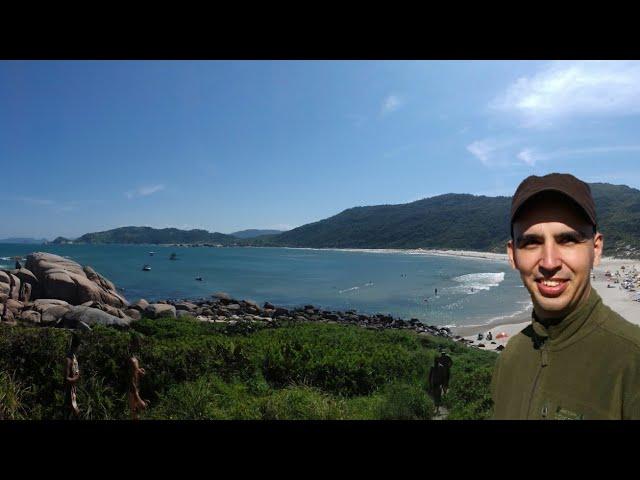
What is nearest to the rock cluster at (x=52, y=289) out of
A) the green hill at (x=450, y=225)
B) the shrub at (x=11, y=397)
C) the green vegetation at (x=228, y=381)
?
the green vegetation at (x=228, y=381)

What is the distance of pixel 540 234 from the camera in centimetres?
124

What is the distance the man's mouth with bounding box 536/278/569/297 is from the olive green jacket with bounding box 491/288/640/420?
9 centimetres

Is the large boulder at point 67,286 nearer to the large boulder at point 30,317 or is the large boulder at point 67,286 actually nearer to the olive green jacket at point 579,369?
the large boulder at point 30,317

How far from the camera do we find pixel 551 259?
1.17 m

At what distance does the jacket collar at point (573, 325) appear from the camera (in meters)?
1.19

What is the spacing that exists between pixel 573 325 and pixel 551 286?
14cm

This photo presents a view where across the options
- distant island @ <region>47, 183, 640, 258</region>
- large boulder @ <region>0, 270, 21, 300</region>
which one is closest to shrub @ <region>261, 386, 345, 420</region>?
large boulder @ <region>0, 270, 21, 300</region>

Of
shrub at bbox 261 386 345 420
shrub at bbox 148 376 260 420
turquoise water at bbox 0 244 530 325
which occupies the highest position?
shrub at bbox 261 386 345 420

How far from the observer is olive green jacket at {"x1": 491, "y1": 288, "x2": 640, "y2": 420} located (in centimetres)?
109

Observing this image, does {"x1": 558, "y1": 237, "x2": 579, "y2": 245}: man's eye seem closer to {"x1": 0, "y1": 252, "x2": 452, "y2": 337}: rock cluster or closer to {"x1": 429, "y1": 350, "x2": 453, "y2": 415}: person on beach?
{"x1": 429, "y1": 350, "x2": 453, "y2": 415}: person on beach

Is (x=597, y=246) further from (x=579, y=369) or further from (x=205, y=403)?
(x=205, y=403)
